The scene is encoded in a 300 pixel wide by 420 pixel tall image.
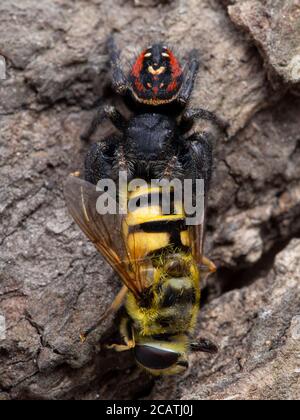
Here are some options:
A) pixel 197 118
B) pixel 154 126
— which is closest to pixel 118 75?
A: pixel 154 126

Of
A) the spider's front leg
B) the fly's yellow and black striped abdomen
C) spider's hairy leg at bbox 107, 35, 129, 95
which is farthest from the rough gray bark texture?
the fly's yellow and black striped abdomen

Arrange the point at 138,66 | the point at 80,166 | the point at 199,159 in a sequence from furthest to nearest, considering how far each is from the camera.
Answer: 1. the point at 80,166
2. the point at 138,66
3. the point at 199,159

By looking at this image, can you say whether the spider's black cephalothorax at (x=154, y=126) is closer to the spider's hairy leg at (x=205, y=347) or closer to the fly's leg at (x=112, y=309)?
the fly's leg at (x=112, y=309)

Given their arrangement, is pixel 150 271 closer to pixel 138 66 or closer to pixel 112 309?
pixel 112 309

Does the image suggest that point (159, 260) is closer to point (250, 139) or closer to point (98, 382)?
point (98, 382)

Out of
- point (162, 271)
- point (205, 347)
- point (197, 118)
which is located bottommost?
point (205, 347)

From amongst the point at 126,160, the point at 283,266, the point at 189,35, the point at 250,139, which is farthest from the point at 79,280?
the point at 189,35

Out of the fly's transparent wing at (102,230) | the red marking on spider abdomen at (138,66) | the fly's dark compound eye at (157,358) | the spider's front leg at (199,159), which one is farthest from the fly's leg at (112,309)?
the red marking on spider abdomen at (138,66)
